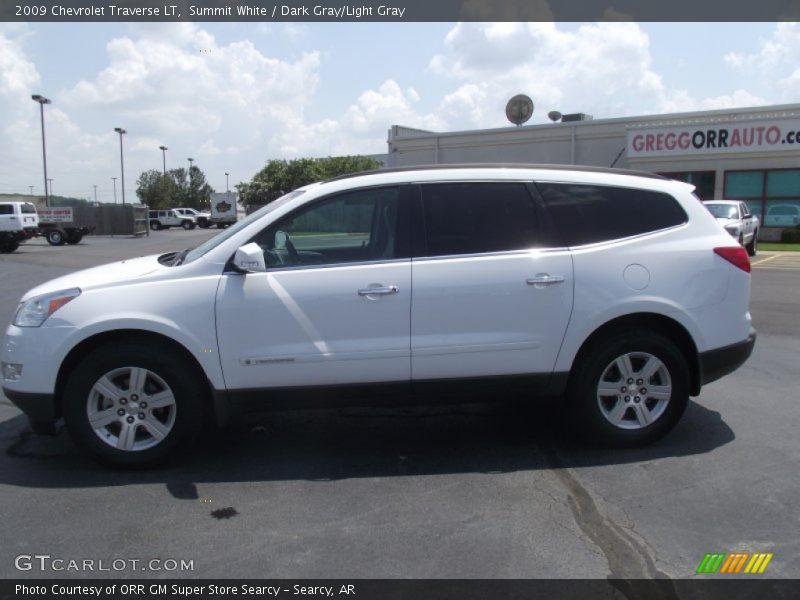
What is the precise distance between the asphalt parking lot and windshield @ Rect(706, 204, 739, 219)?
13.8 m

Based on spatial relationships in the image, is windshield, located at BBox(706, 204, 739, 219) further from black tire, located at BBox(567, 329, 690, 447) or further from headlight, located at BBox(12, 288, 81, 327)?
headlight, located at BBox(12, 288, 81, 327)

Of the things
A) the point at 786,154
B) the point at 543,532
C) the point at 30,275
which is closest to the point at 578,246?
the point at 543,532

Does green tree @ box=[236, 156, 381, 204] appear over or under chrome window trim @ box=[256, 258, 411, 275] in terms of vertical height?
over

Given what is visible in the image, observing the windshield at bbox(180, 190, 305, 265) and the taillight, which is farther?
the taillight

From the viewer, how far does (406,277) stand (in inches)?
175

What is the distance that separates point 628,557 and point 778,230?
2738cm

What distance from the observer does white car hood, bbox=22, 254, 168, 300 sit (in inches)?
175

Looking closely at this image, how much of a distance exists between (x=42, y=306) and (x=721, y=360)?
4472 millimetres

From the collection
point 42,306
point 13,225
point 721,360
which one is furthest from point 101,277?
point 13,225

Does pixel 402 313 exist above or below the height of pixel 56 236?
above

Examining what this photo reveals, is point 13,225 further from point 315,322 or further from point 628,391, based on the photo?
point 628,391

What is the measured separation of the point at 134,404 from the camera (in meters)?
4.43

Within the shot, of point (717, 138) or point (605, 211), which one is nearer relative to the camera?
point (605, 211)
